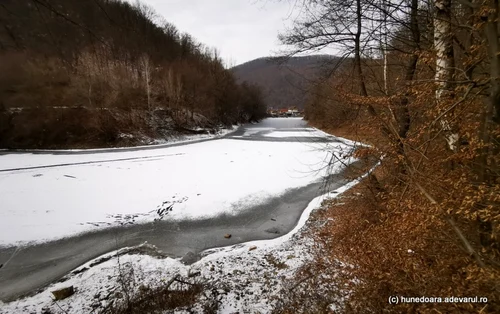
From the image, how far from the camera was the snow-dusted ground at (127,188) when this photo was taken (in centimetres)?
782

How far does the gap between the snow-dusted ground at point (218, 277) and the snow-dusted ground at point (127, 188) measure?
2.50 metres

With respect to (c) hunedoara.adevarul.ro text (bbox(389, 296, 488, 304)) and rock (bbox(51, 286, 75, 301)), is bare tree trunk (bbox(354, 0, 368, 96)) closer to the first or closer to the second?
(c) hunedoara.adevarul.ro text (bbox(389, 296, 488, 304))

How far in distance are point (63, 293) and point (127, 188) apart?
21.7 feet

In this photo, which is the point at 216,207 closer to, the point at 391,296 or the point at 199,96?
the point at 391,296

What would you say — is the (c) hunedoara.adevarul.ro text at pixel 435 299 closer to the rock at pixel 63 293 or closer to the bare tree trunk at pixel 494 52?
the bare tree trunk at pixel 494 52

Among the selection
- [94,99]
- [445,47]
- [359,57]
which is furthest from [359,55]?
[94,99]

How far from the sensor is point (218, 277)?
16.5 feet

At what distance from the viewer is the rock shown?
14.8 feet

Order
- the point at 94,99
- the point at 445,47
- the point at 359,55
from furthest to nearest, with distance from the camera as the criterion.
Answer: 1. the point at 94,99
2. the point at 359,55
3. the point at 445,47

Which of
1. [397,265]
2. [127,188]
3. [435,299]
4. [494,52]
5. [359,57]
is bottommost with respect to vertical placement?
[127,188]

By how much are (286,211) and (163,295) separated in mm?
5275

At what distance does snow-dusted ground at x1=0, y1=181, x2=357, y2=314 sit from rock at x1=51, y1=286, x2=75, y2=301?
9 cm

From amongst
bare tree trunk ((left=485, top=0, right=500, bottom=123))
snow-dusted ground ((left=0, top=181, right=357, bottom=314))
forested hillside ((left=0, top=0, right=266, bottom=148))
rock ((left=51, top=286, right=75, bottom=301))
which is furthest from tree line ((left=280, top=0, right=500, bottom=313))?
forested hillside ((left=0, top=0, right=266, bottom=148))

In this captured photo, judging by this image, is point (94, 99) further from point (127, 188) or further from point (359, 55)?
point (359, 55)
